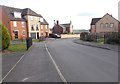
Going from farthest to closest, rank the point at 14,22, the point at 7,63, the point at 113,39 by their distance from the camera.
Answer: the point at 14,22 < the point at 113,39 < the point at 7,63

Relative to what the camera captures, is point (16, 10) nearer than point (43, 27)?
Yes

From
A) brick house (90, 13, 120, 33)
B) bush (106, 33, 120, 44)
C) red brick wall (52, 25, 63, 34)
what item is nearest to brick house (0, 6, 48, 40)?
brick house (90, 13, 120, 33)

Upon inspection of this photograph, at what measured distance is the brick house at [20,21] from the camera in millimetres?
69469

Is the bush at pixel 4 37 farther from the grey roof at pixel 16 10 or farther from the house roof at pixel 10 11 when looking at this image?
the grey roof at pixel 16 10

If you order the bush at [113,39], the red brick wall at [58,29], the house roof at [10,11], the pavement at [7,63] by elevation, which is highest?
the house roof at [10,11]

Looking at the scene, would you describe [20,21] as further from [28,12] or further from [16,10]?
[28,12]

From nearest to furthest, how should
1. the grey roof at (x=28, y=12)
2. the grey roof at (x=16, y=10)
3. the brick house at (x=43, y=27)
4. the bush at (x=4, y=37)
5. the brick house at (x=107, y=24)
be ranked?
the bush at (x=4, y=37), the grey roof at (x=16, y=10), the grey roof at (x=28, y=12), the brick house at (x=107, y=24), the brick house at (x=43, y=27)

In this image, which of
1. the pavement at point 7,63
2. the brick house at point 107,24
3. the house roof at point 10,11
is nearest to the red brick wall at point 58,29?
the brick house at point 107,24

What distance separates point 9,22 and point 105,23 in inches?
1317

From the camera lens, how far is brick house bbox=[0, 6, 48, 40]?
69.5 metres

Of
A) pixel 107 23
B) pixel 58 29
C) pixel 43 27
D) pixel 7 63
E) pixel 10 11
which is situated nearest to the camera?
pixel 7 63

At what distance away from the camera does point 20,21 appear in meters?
72.0

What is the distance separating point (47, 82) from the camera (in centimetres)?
900

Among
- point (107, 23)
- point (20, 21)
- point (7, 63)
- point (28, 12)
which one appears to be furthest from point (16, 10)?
point (7, 63)
